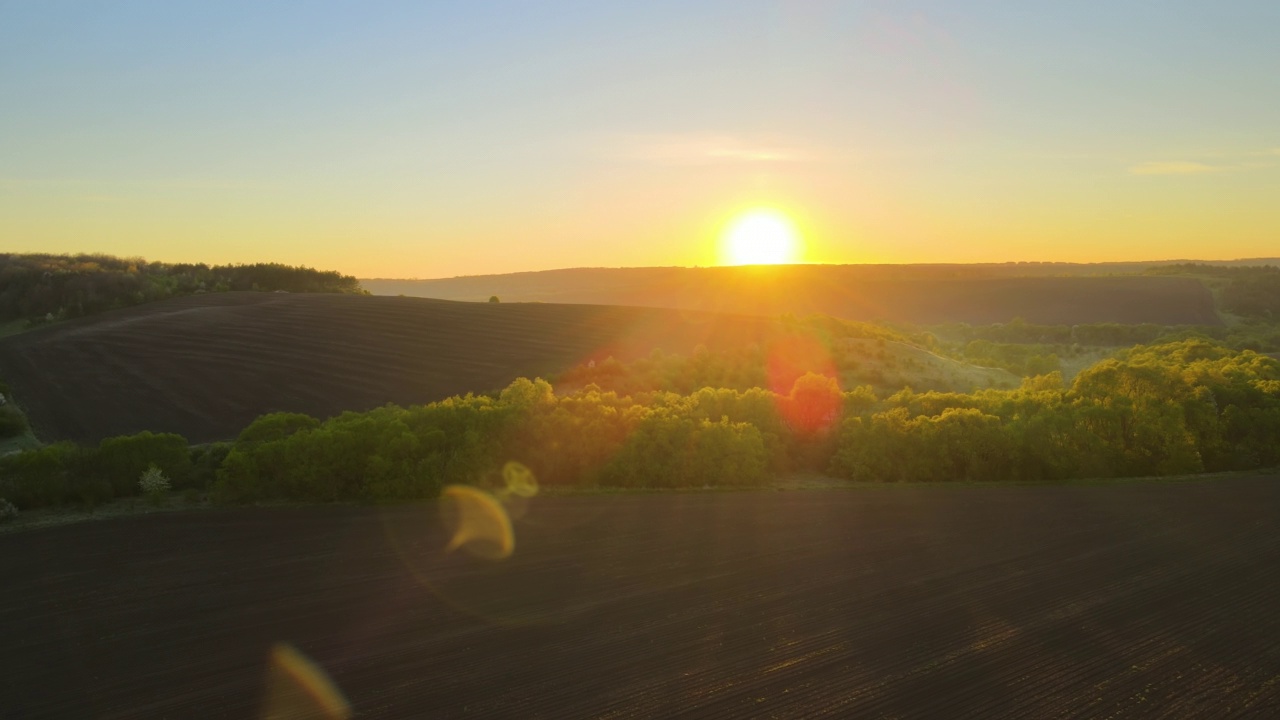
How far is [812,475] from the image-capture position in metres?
18.7

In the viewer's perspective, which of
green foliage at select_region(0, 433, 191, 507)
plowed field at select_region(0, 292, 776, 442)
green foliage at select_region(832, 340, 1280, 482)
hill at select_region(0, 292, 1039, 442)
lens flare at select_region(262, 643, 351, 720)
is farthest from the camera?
hill at select_region(0, 292, 1039, 442)

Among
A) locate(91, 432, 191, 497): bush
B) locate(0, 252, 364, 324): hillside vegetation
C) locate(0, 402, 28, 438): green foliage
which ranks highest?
locate(0, 252, 364, 324): hillside vegetation

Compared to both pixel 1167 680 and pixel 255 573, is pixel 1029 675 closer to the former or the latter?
pixel 1167 680

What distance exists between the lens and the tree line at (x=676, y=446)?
15.6 meters

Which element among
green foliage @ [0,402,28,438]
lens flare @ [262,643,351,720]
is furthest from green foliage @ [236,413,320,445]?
green foliage @ [0,402,28,438]

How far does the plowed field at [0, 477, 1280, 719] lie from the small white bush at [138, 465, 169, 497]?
1.49 m

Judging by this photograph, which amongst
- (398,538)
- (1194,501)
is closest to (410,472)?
(398,538)

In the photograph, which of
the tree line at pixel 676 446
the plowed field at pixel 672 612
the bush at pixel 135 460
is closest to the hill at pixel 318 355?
the bush at pixel 135 460

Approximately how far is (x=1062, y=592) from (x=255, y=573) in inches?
411

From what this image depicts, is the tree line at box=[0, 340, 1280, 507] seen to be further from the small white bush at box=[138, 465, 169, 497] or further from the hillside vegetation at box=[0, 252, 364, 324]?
the hillside vegetation at box=[0, 252, 364, 324]

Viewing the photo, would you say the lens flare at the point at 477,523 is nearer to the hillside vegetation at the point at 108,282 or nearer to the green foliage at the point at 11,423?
the green foliage at the point at 11,423

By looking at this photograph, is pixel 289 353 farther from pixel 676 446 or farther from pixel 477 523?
pixel 477 523

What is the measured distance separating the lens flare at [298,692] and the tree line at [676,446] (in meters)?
7.17

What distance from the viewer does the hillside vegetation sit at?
49.5 meters
